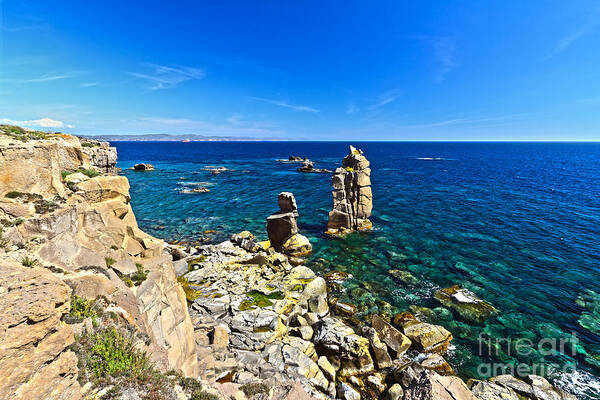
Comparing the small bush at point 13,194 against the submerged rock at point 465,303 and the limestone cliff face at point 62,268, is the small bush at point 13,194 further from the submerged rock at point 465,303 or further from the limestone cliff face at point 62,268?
the submerged rock at point 465,303

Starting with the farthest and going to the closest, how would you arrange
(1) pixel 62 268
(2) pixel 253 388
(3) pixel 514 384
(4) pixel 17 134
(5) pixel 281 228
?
(5) pixel 281 228 → (3) pixel 514 384 → (4) pixel 17 134 → (2) pixel 253 388 → (1) pixel 62 268

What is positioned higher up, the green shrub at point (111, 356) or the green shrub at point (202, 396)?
the green shrub at point (111, 356)

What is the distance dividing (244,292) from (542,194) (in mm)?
76138

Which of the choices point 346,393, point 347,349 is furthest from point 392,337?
point 346,393

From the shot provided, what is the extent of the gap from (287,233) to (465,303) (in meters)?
21.0

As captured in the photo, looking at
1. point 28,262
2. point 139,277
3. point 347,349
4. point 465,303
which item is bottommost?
point 465,303

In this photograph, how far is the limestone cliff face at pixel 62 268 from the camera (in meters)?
5.53

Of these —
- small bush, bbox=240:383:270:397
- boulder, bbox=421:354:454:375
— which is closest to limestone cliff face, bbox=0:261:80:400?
small bush, bbox=240:383:270:397

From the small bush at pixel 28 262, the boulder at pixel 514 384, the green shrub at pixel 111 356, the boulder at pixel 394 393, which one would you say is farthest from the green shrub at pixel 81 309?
the boulder at pixel 514 384

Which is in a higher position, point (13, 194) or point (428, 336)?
point (13, 194)

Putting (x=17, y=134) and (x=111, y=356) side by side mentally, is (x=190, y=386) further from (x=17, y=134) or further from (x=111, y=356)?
(x=17, y=134)

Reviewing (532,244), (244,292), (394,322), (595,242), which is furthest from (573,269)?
(244,292)

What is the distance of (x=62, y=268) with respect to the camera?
27.8 ft

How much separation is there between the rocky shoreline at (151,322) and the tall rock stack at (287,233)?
7.31 metres
